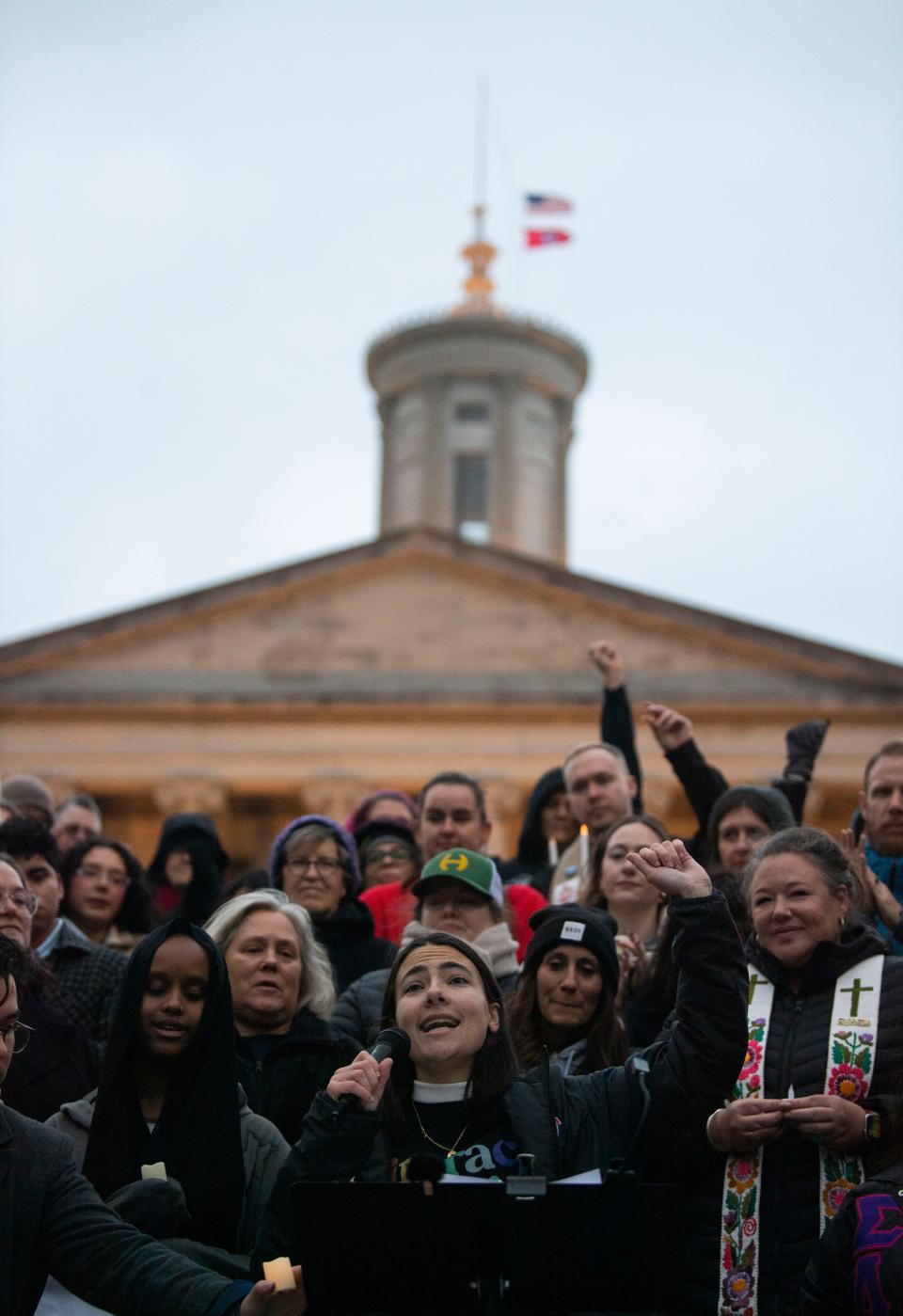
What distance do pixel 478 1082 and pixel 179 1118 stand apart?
860 mm

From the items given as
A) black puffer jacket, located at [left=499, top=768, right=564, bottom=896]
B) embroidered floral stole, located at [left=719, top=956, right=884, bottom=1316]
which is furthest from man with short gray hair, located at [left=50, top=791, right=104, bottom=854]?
embroidered floral stole, located at [left=719, top=956, right=884, bottom=1316]

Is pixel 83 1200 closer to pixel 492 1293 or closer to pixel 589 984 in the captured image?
pixel 492 1293

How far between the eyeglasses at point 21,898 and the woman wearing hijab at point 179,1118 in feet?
3.64

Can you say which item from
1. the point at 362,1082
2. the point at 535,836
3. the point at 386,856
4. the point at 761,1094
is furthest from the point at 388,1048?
the point at 535,836

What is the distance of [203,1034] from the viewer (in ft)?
17.8

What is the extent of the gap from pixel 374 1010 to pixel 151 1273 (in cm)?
211

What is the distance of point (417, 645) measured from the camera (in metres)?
34.4

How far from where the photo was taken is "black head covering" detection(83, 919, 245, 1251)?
5.27 metres

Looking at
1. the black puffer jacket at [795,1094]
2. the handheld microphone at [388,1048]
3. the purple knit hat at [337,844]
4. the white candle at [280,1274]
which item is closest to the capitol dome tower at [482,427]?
the purple knit hat at [337,844]

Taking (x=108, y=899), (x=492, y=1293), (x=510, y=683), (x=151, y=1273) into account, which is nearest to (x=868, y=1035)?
(x=492, y=1293)

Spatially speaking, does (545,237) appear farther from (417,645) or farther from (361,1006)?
(361,1006)

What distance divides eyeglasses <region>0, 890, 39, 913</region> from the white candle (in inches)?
90.4

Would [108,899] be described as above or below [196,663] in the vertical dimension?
below

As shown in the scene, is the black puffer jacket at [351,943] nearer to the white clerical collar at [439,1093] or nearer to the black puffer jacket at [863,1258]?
the white clerical collar at [439,1093]
